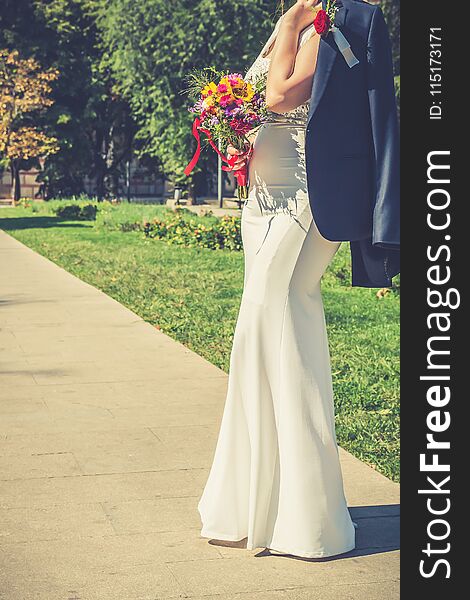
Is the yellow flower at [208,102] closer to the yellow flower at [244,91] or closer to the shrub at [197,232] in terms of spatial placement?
the yellow flower at [244,91]

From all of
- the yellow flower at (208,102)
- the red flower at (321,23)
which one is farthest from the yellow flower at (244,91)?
the red flower at (321,23)

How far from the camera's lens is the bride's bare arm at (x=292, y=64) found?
4262 mm

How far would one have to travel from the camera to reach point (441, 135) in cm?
370

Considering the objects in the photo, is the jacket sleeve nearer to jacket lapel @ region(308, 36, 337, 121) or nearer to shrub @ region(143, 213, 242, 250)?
jacket lapel @ region(308, 36, 337, 121)

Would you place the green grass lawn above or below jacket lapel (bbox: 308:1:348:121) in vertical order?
below

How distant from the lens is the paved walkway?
A: 4277 millimetres

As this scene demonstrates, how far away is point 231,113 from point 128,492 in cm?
191

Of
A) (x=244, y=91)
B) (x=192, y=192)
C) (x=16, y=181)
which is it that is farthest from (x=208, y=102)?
(x=16, y=181)

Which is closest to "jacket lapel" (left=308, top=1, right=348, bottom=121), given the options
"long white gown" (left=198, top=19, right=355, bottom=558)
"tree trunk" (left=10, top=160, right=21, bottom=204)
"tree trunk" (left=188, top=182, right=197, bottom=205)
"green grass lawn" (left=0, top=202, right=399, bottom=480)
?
"long white gown" (left=198, top=19, right=355, bottom=558)

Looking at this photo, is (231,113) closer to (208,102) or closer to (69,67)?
(208,102)

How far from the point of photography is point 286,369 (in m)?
4.47

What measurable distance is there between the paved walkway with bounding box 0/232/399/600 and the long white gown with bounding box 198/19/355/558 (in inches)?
6.6

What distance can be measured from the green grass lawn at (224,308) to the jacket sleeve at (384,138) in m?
2.01

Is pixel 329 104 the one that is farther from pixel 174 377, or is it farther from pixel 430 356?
pixel 174 377
